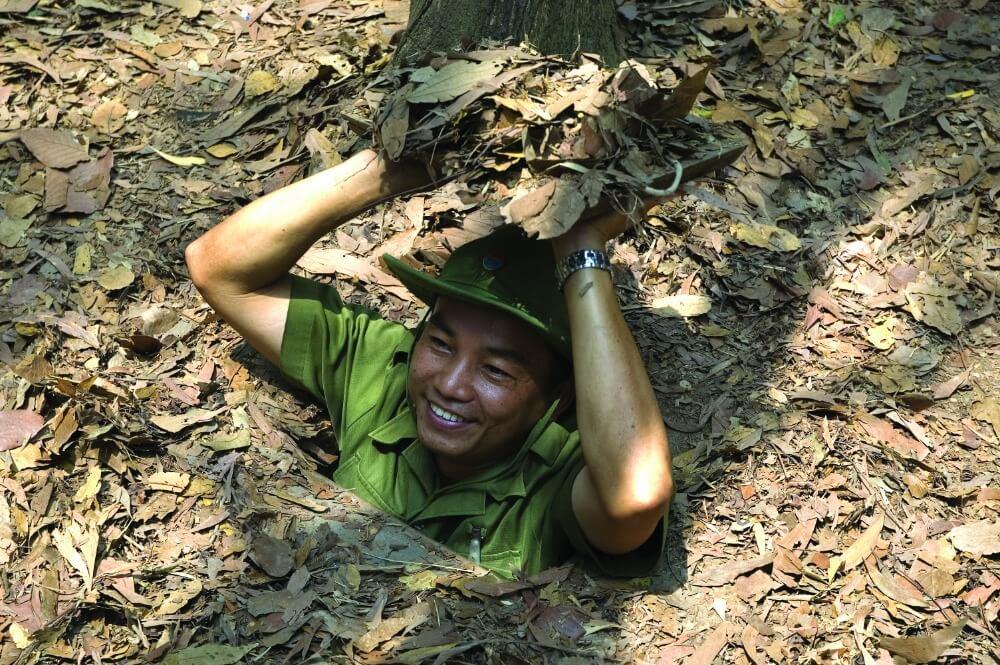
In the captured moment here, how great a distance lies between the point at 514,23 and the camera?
4953mm

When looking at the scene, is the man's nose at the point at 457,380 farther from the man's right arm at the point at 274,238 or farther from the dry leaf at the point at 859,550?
the dry leaf at the point at 859,550

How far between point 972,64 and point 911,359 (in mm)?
2062

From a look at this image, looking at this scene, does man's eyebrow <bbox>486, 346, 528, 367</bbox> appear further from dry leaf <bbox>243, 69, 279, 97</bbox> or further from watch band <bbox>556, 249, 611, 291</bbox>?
dry leaf <bbox>243, 69, 279, 97</bbox>

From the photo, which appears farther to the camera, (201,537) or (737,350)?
(737,350)

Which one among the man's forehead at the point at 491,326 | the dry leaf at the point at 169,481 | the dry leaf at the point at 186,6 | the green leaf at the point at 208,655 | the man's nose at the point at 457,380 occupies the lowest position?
the dry leaf at the point at 169,481

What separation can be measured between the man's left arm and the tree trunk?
60.4 inches

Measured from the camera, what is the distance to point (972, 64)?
5.90 meters

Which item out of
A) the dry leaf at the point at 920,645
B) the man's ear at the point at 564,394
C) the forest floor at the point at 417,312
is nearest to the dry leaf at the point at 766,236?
the forest floor at the point at 417,312

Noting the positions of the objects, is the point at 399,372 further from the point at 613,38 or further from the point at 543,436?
the point at 613,38

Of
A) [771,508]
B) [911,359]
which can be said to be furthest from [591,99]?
[911,359]

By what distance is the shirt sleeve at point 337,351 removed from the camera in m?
4.46

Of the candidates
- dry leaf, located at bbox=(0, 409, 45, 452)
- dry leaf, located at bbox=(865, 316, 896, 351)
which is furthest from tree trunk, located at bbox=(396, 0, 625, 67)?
dry leaf, located at bbox=(0, 409, 45, 452)

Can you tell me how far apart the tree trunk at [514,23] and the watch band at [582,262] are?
1.45 metres

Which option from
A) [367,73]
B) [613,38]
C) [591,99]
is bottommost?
[367,73]
